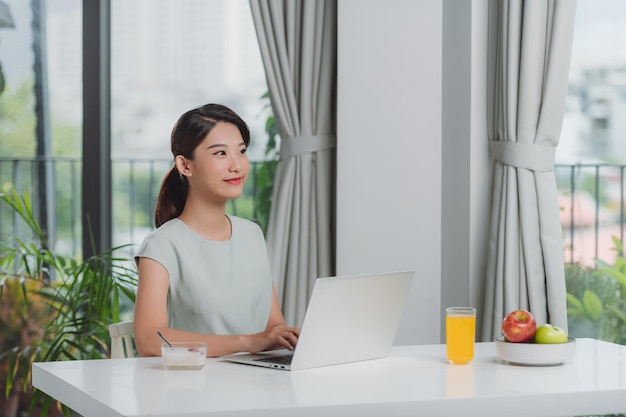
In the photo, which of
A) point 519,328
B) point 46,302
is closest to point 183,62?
point 46,302

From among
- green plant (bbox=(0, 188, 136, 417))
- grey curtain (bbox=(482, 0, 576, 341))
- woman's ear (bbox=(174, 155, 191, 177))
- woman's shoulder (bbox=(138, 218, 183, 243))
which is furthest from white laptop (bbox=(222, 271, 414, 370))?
green plant (bbox=(0, 188, 136, 417))

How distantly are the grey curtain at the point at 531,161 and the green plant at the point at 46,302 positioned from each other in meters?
1.34

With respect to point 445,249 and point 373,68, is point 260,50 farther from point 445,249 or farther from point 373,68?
point 445,249

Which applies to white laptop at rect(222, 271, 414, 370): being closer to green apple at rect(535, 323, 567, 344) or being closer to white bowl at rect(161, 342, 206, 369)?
white bowl at rect(161, 342, 206, 369)

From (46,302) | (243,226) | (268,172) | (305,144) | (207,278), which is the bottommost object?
(46,302)

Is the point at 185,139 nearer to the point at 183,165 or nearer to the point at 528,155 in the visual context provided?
the point at 183,165

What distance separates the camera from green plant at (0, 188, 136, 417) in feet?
11.1

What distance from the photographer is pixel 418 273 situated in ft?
11.2

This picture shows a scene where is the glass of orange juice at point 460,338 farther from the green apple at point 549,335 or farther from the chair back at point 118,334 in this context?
the chair back at point 118,334

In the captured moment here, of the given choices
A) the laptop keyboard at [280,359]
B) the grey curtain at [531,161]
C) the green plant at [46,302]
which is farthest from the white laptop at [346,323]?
the green plant at [46,302]

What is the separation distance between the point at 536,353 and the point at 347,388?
1.60 feet

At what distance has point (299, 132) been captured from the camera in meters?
3.51

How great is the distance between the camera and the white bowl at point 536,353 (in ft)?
6.81

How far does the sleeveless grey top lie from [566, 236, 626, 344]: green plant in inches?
50.6
